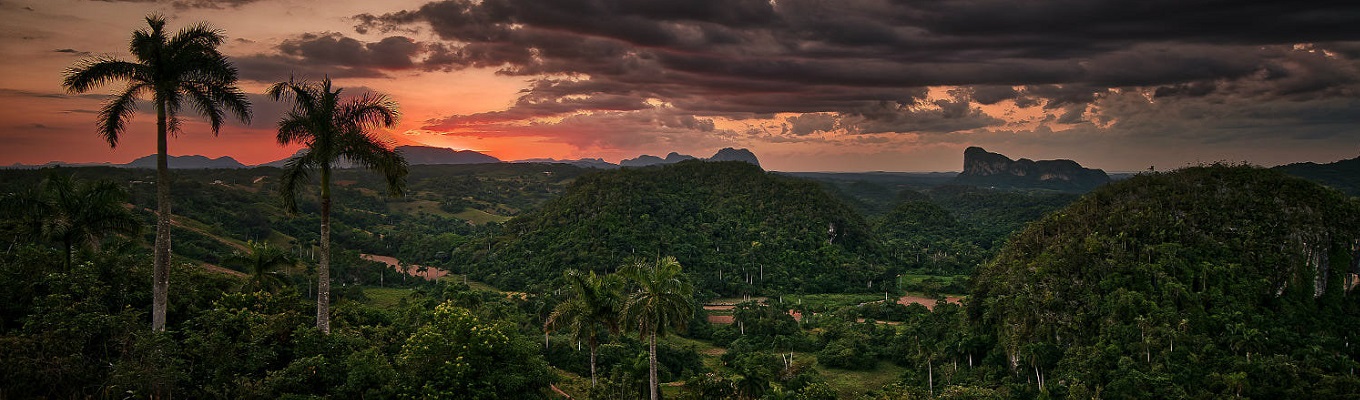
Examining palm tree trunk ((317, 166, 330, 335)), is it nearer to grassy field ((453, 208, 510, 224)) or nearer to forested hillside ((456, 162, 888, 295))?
forested hillside ((456, 162, 888, 295))

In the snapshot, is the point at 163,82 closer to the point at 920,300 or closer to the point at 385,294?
the point at 385,294

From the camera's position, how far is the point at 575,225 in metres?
112

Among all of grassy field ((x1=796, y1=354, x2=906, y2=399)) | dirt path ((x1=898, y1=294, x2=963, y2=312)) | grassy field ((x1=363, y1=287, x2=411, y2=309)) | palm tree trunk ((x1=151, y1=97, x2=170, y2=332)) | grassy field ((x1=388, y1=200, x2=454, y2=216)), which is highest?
palm tree trunk ((x1=151, y1=97, x2=170, y2=332))

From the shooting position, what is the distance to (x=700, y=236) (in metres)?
116

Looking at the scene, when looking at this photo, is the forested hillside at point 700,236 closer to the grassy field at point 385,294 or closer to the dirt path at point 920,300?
the dirt path at point 920,300

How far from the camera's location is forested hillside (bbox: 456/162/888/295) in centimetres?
10375

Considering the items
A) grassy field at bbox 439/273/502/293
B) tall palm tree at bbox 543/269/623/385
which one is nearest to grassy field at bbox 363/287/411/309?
grassy field at bbox 439/273/502/293

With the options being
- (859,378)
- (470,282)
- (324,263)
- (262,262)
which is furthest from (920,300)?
(324,263)

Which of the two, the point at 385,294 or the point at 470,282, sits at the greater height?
the point at 385,294

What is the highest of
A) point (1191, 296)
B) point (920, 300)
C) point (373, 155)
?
point (373, 155)

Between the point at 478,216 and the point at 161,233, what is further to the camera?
the point at 478,216

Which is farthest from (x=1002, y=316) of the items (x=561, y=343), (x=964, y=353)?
(x=561, y=343)

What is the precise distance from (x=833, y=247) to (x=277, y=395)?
109 m

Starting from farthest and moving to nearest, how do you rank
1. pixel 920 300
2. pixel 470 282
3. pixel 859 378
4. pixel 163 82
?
pixel 470 282 → pixel 920 300 → pixel 859 378 → pixel 163 82
